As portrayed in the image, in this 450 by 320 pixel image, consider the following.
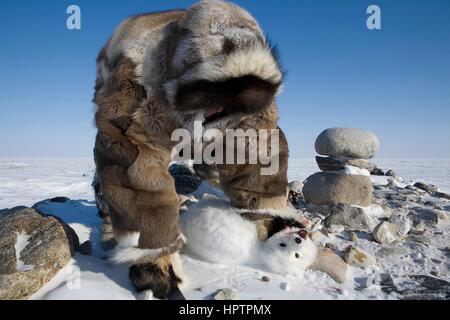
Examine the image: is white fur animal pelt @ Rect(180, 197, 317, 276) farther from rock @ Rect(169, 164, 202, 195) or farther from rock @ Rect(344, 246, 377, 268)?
rock @ Rect(169, 164, 202, 195)

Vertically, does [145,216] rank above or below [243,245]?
above

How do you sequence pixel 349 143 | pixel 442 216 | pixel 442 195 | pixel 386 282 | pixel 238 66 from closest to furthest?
pixel 238 66 → pixel 386 282 → pixel 442 216 → pixel 442 195 → pixel 349 143

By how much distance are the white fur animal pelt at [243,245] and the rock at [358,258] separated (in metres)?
0.43

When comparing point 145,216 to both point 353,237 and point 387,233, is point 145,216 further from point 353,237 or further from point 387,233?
point 387,233

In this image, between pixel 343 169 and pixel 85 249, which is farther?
pixel 343 169

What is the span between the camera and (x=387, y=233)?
373 cm

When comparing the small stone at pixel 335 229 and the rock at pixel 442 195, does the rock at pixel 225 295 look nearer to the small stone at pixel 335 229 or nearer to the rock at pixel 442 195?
the small stone at pixel 335 229

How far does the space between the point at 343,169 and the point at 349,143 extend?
75 cm

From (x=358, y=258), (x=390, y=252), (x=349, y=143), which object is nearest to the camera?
(x=358, y=258)

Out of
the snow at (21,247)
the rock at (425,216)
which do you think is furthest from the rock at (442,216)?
the snow at (21,247)

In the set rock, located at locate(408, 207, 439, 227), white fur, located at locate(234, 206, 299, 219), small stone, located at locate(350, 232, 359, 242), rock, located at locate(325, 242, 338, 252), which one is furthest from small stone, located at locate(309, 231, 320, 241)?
rock, located at locate(408, 207, 439, 227)

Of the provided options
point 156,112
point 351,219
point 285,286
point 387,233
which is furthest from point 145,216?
point 351,219

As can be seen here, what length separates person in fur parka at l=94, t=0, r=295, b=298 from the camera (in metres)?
2.06

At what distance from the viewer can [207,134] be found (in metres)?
2.53
